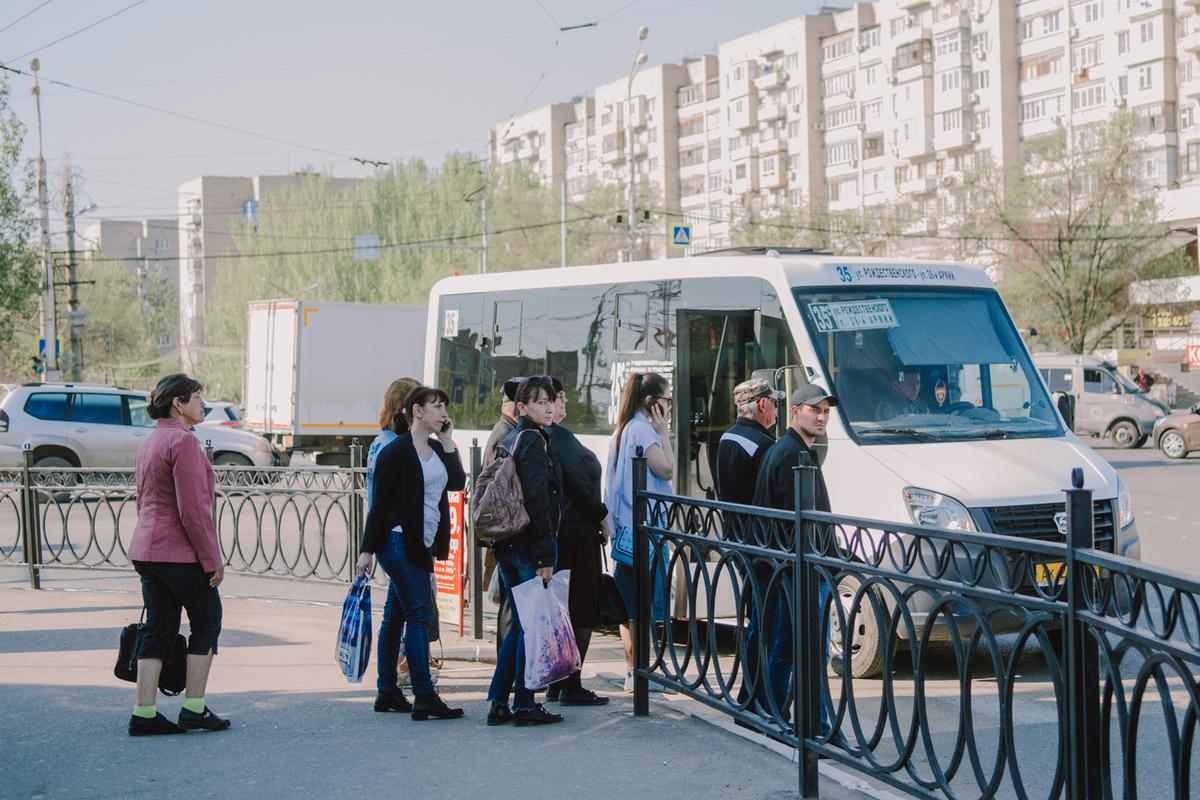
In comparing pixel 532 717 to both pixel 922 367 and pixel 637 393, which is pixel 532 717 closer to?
pixel 637 393

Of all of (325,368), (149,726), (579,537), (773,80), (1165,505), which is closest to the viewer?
(149,726)

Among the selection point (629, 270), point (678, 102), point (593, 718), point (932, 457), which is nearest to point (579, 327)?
point (629, 270)

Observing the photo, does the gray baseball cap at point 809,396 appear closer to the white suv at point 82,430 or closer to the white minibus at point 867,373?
the white minibus at point 867,373

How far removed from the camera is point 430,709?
600 centimetres

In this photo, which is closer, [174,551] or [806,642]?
[806,642]

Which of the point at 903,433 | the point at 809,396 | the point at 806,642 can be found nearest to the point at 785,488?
the point at 809,396

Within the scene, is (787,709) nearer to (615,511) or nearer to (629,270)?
(615,511)

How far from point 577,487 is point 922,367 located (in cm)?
319

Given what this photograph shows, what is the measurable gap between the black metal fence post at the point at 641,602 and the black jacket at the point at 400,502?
106 cm

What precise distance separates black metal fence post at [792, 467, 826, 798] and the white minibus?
1424 mm

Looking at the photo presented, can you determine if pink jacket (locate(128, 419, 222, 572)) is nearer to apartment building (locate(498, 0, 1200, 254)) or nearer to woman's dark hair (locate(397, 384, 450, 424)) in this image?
woman's dark hair (locate(397, 384, 450, 424))

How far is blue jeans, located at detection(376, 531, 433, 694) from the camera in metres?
6.01

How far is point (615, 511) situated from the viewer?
697cm

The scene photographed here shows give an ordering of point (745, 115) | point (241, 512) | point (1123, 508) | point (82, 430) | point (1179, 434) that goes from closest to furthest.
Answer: point (1123, 508)
point (241, 512)
point (82, 430)
point (1179, 434)
point (745, 115)
